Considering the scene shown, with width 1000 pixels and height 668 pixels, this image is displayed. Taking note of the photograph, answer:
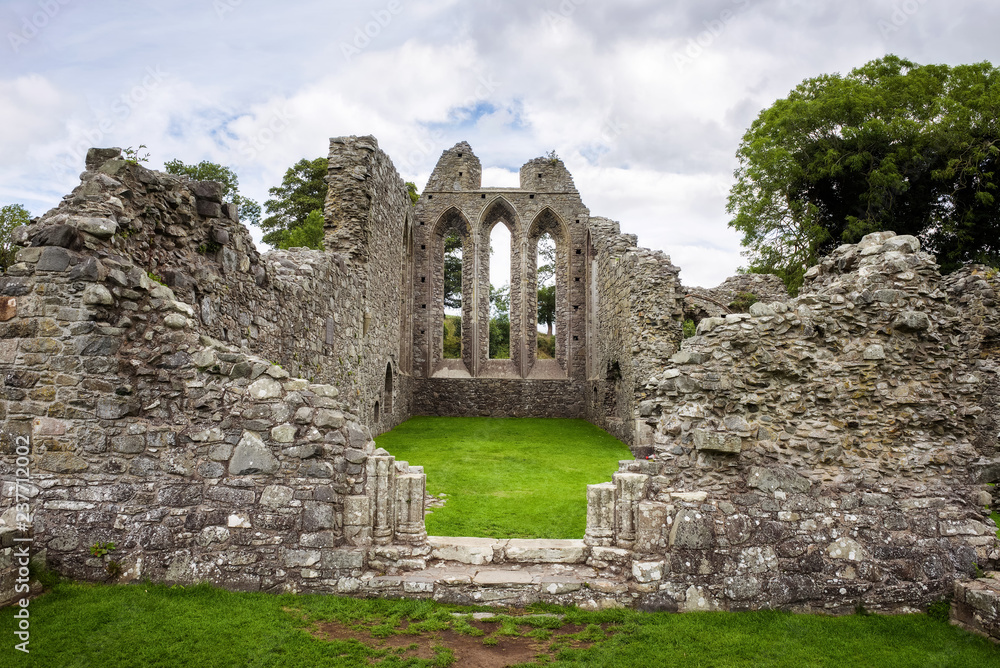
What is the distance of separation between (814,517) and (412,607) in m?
3.37

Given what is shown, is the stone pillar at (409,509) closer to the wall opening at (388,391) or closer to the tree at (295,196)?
the wall opening at (388,391)

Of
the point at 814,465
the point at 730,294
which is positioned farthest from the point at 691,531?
the point at 730,294

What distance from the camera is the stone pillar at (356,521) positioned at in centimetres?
493

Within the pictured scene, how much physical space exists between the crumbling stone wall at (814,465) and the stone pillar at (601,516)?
0.01m

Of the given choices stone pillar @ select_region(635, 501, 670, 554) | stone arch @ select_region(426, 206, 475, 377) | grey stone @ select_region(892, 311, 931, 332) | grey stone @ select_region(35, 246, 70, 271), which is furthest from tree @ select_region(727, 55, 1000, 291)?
grey stone @ select_region(35, 246, 70, 271)

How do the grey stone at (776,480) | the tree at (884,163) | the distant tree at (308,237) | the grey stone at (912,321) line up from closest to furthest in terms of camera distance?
the grey stone at (776,480) < the grey stone at (912,321) < the tree at (884,163) < the distant tree at (308,237)

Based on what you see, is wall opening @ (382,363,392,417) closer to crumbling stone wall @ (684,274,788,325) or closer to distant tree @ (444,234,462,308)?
crumbling stone wall @ (684,274,788,325)

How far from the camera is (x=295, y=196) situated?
1021 inches

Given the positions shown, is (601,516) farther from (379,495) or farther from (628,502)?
(379,495)

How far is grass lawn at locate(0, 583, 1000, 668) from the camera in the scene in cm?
384

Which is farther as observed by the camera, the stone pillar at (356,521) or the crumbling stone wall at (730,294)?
the crumbling stone wall at (730,294)

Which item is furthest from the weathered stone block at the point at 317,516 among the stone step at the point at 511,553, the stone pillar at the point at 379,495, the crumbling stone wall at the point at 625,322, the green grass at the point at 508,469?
the crumbling stone wall at the point at 625,322

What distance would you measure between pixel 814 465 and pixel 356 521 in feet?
12.9

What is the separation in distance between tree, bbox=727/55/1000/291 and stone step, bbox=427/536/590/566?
50.3 ft
